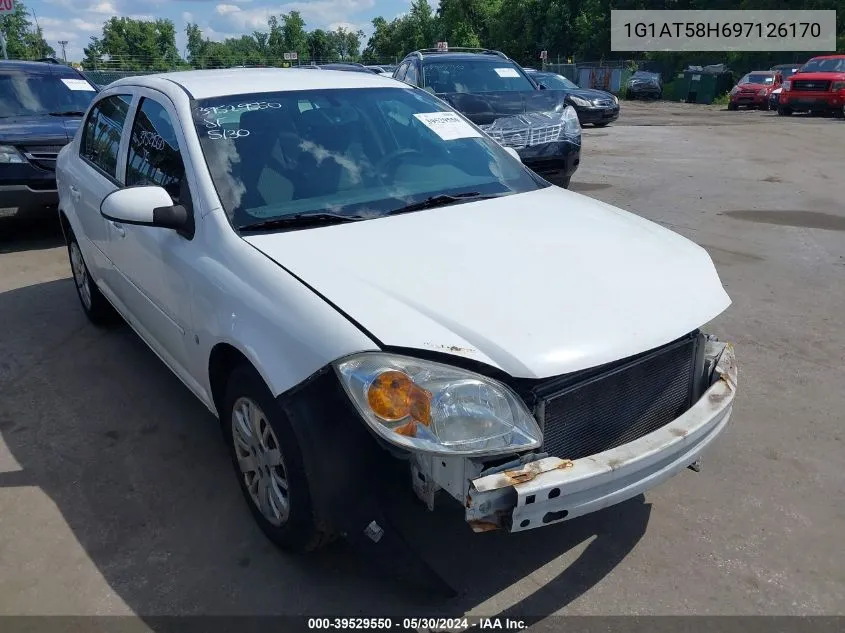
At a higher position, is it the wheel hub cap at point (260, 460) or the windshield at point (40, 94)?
the windshield at point (40, 94)

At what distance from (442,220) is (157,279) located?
137 centimetres

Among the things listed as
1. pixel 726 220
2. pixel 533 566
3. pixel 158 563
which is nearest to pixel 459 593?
pixel 533 566

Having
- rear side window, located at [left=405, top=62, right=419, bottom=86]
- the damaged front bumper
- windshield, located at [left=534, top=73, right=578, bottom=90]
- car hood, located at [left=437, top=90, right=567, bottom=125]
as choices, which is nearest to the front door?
the damaged front bumper

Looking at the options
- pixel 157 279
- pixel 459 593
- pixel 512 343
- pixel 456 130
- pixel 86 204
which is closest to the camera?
pixel 512 343

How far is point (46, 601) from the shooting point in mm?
2482

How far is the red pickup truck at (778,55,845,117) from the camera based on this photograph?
21141mm

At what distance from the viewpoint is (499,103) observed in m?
8.20

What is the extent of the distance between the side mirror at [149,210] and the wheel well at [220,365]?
0.52 meters

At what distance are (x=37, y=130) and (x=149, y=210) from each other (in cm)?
533

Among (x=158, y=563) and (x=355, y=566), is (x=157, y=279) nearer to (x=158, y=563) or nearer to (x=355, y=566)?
(x=158, y=563)

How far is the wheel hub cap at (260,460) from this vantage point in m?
2.49

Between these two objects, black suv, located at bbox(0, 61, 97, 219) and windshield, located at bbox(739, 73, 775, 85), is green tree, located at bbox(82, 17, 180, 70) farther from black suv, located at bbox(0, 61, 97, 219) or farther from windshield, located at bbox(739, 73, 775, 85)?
black suv, located at bbox(0, 61, 97, 219)

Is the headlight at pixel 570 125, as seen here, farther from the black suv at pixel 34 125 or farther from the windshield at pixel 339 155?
the black suv at pixel 34 125

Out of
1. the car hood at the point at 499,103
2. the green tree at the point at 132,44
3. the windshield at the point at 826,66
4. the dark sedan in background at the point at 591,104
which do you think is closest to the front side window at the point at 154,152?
the car hood at the point at 499,103
